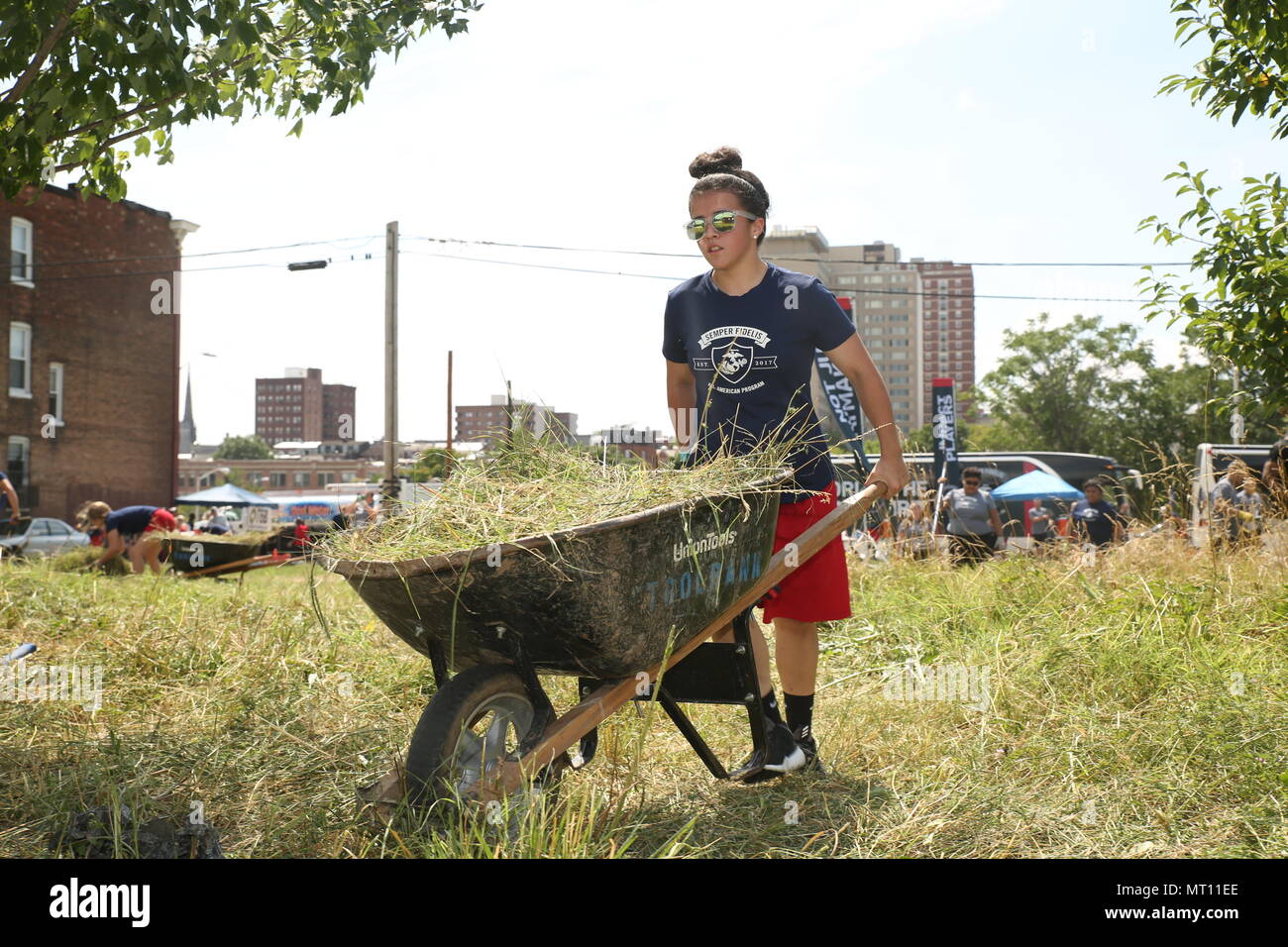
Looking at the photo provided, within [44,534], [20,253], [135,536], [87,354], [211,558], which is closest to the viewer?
[135,536]

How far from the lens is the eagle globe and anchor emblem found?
3242mm

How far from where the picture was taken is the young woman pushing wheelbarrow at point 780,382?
10.6 feet

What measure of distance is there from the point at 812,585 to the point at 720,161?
1.45 m

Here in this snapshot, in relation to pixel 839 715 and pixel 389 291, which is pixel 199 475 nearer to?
pixel 389 291

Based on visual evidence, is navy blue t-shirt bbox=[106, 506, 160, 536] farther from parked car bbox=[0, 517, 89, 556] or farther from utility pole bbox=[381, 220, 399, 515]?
parked car bbox=[0, 517, 89, 556]

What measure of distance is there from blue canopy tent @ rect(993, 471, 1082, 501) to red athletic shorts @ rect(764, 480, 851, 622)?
44.3 ft

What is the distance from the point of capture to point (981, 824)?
2.78 metres

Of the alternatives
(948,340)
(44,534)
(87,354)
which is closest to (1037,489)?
(44,534)

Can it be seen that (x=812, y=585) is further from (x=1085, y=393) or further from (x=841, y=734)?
(x=1085, y=393)

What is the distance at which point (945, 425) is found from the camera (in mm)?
17891

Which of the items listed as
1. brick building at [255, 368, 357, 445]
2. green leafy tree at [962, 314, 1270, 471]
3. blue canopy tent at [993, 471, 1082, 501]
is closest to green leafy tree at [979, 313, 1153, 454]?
green leafy tree at [962, 314, 1270, 471]
